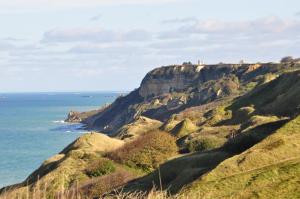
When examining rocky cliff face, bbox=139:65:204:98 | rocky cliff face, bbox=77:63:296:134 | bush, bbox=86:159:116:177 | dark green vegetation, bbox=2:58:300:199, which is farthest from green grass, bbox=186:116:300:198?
rocky cliff face, bbox=139:65:204:98

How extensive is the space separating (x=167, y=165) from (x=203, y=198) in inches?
557

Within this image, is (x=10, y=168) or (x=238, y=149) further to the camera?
Result: (x=10, y=168)

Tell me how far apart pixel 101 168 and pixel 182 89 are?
449ft

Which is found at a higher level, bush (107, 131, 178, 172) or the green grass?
the green grass

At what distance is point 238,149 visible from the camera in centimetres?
2952

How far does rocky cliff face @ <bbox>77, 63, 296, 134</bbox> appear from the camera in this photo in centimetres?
14112

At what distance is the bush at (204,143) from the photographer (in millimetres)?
41697

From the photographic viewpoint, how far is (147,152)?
42875mm

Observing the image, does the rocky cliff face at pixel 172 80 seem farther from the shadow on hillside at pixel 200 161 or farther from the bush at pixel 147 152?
the shadow on hillside at pixel 200 161

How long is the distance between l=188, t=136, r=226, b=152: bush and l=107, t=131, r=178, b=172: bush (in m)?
A: 1.40

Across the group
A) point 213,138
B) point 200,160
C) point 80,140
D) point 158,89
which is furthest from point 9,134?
point 200,160

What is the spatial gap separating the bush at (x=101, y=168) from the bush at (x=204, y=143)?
19.5 ft

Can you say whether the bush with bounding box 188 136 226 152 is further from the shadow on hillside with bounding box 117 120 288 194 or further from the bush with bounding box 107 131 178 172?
the shadow on hillside with bounding box 117 120 288 194

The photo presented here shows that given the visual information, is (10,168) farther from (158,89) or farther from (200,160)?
(158,89)
